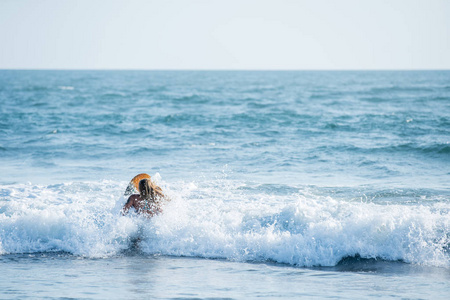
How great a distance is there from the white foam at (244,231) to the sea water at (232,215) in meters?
0.02

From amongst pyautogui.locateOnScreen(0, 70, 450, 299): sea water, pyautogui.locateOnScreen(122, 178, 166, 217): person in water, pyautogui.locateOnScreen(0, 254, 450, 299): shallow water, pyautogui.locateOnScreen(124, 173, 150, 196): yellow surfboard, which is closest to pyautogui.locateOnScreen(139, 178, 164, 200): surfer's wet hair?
pyautogui.locateOnScreen(122, 178, 166, 217): person in water

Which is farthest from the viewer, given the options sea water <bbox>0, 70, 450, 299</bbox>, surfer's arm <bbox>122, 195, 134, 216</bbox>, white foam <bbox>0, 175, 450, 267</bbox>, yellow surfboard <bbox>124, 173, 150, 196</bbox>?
yellow surfboard <bbox>124, 173, 150, 196</bbox>

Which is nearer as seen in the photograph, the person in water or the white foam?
the white foam

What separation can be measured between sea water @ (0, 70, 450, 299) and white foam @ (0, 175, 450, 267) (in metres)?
0.02

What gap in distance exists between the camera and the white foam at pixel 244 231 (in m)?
7.44

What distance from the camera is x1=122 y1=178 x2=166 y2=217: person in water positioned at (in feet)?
26.7

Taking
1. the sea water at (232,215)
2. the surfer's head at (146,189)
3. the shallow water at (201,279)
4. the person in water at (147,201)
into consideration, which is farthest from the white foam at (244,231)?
the surfer's head at (146,189)

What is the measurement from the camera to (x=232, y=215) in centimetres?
866

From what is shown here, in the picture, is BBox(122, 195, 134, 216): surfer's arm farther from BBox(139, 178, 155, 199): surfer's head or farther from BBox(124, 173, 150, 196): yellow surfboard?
BBox(124, 173, 150, 196): yellow surfboard

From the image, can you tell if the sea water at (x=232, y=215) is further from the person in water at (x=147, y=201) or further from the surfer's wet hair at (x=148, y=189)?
the surfer's wet hair at (x=148, y=189)

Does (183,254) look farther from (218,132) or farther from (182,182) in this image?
(218,132)

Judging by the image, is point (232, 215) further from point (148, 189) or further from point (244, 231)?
point (148, 189)

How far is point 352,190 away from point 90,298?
6.90m

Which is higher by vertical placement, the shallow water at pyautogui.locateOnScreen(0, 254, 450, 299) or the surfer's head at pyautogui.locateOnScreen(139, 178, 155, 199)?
the surfer's head at pyautogui.locateOnScreen(139, 178, 155, 199)
